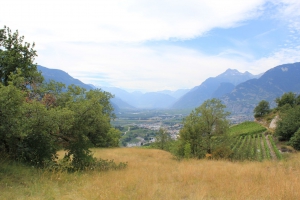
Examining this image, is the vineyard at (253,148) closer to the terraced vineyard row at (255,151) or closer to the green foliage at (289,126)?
the terraced vineyard row at (255,151)

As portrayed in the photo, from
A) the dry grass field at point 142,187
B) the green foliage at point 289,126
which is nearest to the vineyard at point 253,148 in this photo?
the green foliage at point 289,126

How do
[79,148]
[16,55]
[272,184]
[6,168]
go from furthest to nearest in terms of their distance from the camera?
[16,55] → [79,148] → [6,168] → [272,184]

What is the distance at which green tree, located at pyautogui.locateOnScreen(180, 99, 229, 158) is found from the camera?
79.8 feet

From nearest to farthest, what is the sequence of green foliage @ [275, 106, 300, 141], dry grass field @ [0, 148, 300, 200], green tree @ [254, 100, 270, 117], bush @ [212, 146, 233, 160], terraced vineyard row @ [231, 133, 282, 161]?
dry grass field @ [0, 148, 300, 200] → bush @ [212, 146, 233, 160] → terraced vineyard row @ [231, 133, 282, 161] → green foliage @ [275, 106, 300, 141] → green tree @ [254, 100, 270, 117]

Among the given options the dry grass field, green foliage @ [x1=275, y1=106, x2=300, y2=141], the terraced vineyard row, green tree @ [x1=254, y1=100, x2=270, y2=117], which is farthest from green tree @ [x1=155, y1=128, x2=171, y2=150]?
green tree @ [x1=254, y1=100, x2=270, y2=117]

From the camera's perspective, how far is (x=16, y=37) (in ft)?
38.6

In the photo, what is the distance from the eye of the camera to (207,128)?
2464 centimetres

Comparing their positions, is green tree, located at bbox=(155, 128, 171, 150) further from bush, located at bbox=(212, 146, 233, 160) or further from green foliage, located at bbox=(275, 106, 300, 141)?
bush, located at bbox=(212, 146, 233, 160)

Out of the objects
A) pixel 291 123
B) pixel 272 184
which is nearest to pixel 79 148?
pixel 272 184

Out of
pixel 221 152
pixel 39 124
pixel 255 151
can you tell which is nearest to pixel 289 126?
pixel 255 151

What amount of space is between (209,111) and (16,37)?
68.3 feet

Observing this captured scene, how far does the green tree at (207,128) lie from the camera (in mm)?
24312

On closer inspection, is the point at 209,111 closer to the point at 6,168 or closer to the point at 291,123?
the point at 6,168

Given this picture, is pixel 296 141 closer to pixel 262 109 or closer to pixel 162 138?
pixel 162 138
